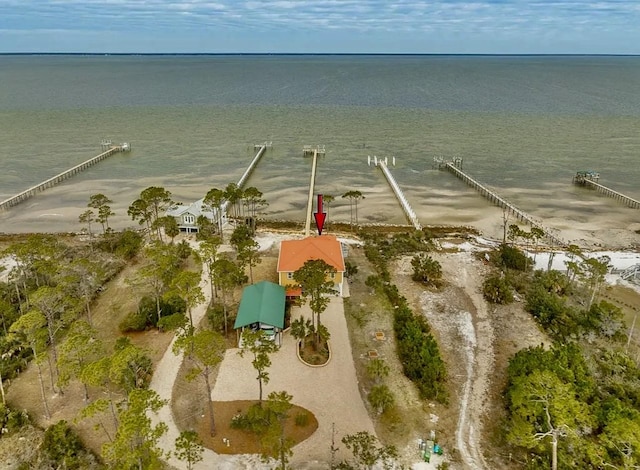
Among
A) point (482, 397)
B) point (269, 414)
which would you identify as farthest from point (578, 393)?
point (269, 414)

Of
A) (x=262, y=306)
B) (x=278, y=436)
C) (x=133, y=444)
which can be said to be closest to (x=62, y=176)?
(x=262, y=306)

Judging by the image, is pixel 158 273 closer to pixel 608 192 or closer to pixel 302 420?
pixel 302 420

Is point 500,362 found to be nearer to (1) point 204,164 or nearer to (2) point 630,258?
(2) point 630,258

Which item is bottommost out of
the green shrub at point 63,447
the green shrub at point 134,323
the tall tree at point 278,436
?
the green shrub at point 63,447

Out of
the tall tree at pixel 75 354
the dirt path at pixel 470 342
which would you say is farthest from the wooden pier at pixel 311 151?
the tall tree at pixel 75 354

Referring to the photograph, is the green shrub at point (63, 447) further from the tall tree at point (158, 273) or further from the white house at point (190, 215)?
the white house at point (190, 215)

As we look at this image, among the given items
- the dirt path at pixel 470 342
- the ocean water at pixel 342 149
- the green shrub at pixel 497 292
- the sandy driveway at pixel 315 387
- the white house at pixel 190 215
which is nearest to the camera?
the sandy driveway at pixel 315 387

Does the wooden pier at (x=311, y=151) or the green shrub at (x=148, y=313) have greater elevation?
the wooden pier at (x=311, y=151)
